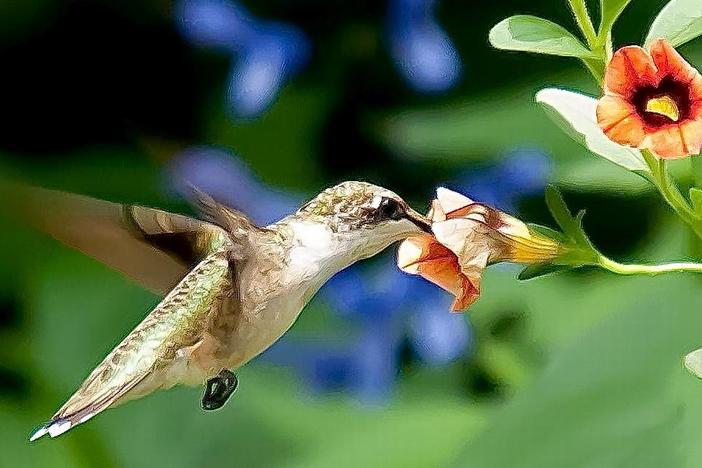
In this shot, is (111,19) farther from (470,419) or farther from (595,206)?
(470,419)

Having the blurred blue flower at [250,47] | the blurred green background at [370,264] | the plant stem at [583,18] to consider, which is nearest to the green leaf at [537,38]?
the plant stem at [583,18]

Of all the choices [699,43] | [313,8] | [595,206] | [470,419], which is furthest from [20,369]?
[699,43]

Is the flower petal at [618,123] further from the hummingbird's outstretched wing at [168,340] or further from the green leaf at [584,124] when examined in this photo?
the hummingbird's outstretched wing at [168,340]

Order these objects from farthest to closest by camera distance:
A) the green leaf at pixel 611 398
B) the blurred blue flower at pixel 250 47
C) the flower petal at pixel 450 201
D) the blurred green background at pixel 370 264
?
the blurred blue flower at pixel 250 47, the blurred green background at pixel 370 264, the green leaf at pixel 611 398, the flower petal at pixel 450 201

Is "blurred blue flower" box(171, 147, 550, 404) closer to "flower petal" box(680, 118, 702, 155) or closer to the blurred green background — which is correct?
the blurred green background

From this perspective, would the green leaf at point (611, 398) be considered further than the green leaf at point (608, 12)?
Yes

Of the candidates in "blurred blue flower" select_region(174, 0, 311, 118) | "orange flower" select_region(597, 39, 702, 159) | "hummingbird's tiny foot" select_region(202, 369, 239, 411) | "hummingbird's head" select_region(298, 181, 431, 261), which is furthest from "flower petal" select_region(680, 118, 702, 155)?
"blurred blue flower" select_region(174, 0, 311, 118)

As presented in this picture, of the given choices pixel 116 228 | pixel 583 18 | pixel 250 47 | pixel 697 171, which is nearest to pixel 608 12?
pixel 583 18
